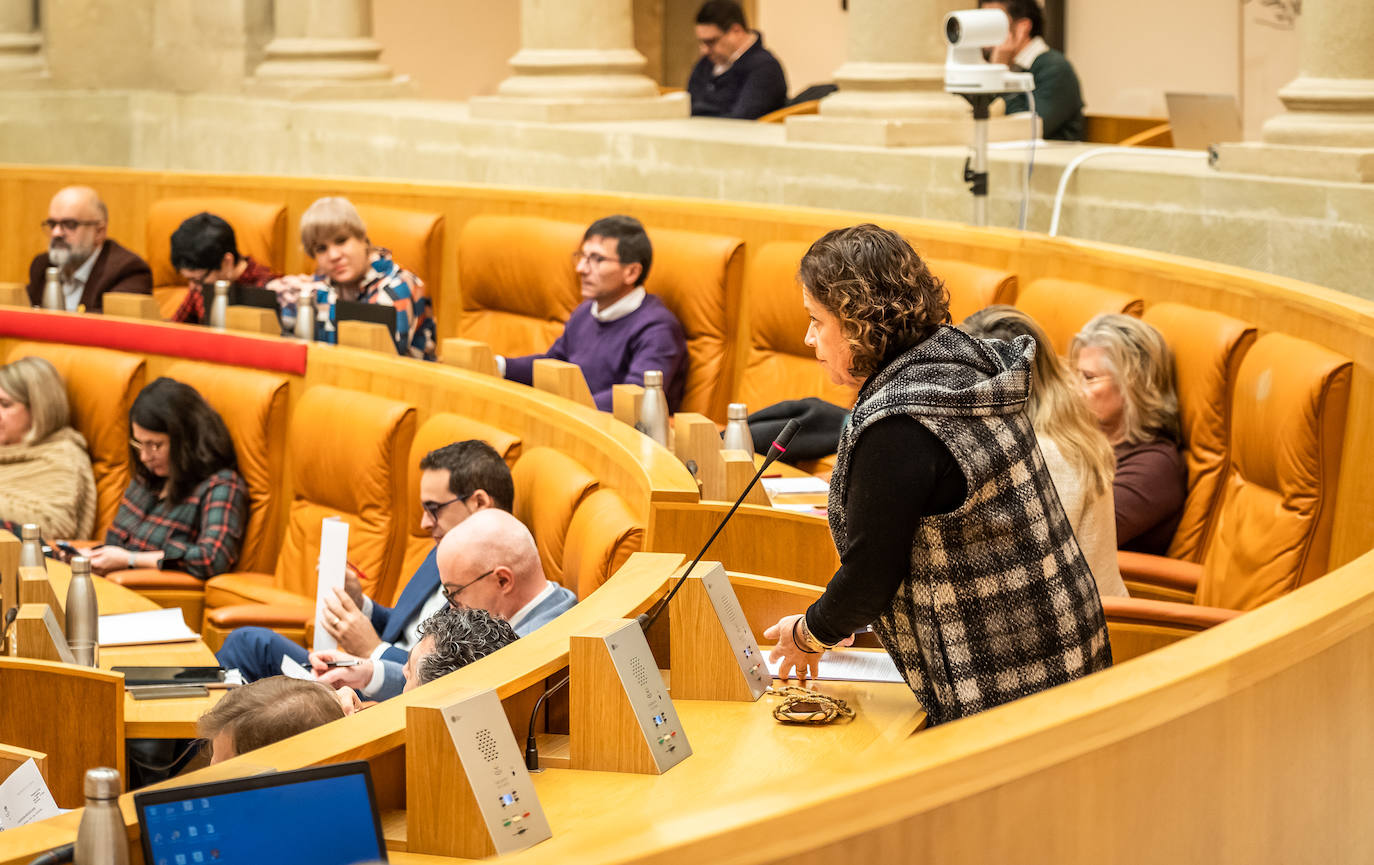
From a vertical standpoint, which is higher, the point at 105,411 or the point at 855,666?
the point at 855,666

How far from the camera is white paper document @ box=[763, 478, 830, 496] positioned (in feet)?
13.0

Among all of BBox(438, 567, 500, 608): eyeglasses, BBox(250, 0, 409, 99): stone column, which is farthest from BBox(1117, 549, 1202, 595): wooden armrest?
BBox(250, 0, 409, 99): stone column

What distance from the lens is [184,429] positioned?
5035 millimetres

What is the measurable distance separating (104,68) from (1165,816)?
9.13 meters

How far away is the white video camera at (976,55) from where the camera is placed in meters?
5.06

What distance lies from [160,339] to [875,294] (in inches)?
147

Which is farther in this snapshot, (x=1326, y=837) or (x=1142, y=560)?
(x=1142, y=560)

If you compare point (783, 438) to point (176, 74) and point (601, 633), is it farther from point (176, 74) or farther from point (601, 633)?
point (176, 74)

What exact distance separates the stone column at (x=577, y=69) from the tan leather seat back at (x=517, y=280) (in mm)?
1020

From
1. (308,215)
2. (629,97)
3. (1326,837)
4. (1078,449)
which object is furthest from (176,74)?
(1326,837)

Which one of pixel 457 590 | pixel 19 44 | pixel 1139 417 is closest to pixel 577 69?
pixel 19 44

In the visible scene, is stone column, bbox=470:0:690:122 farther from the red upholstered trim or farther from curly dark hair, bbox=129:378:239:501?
curly dark hair, bbox=129:378:239:501

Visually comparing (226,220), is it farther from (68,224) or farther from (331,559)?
(331,559)

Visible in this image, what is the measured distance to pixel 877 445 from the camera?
207 cm
